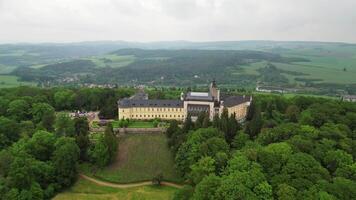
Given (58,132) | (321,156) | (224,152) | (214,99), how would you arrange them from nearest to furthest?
1. (321,156)
2. (224,152)
3. (58,132)
4. (214,99)

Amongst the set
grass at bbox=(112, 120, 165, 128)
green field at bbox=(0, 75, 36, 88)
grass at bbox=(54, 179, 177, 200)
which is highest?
grass at bbox=(112, 120, 165, 128)

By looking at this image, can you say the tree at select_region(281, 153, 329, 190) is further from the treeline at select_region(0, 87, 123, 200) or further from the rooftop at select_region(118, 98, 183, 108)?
the rooftop at select_region(118, 98, 183, 108)

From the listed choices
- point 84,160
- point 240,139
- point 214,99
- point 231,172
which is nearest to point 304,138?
point 240,139

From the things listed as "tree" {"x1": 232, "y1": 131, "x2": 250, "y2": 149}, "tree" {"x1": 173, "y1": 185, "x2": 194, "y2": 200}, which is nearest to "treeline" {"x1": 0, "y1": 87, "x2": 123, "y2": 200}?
"tree" {"x1": 173, "y1": 185, "x2": 194, "y2": 200}

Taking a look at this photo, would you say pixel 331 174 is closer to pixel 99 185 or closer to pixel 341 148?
pixel 341 148

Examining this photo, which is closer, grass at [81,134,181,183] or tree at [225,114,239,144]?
grass at [81,134,181,183]

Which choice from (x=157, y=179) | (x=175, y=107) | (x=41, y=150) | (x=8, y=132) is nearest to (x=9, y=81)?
(x=8, y=132)

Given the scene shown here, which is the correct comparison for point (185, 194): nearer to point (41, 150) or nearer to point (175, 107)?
point (41, 150)

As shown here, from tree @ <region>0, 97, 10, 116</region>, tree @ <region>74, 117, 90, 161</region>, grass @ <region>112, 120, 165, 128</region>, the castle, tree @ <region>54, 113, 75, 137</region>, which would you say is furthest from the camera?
tree @ <region>0, 97, 10, 116</region>
